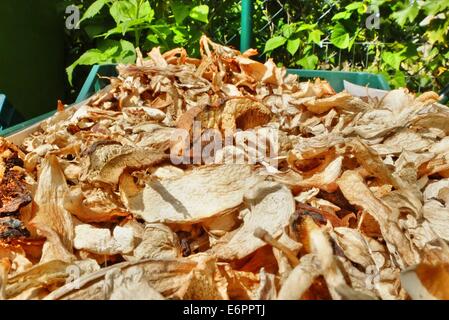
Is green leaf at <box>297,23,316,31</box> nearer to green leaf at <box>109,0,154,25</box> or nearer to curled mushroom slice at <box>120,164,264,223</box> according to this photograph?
green leaf at <box>109,0,154,25</box>

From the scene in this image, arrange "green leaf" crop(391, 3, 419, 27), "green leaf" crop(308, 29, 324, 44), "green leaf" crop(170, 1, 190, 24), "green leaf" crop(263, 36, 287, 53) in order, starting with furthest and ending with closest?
"green leaf" crop(308, 29, 324, 44) → "green leaf" crop(263, 36, 287, 53) → "green leaf" crop(170, 1, 190, 24) → "green leaf" crop(391, 3, 419, 27)

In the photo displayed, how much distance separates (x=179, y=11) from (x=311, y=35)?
631mm

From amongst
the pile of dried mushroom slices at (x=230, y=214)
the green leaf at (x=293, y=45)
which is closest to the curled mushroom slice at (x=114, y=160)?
the pile of dried mushroom slices at (x=230, y=214)

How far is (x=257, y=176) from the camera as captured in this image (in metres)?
0.68

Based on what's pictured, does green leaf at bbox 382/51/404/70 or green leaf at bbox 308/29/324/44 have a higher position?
green leaf at bbox 308/29/324/44

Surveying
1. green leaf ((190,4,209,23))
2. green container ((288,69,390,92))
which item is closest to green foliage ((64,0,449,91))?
green leaf ((190,4,209,23))

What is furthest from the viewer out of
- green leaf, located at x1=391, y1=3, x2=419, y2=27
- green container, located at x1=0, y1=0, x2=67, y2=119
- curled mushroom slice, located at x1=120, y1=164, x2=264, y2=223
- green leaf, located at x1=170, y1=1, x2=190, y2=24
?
green container, located at x1=0, y1=0, x2=67, y2=119

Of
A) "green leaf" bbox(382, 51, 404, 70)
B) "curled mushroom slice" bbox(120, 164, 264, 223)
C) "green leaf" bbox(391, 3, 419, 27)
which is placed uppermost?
"curled mushroom slice" bbox(120, 164, 264, 223)

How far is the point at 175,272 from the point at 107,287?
0.08 metres

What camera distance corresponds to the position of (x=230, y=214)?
66 centimetres

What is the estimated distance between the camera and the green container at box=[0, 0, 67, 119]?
103 inches

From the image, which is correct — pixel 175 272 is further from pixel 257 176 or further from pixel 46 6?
pixel 46 6
